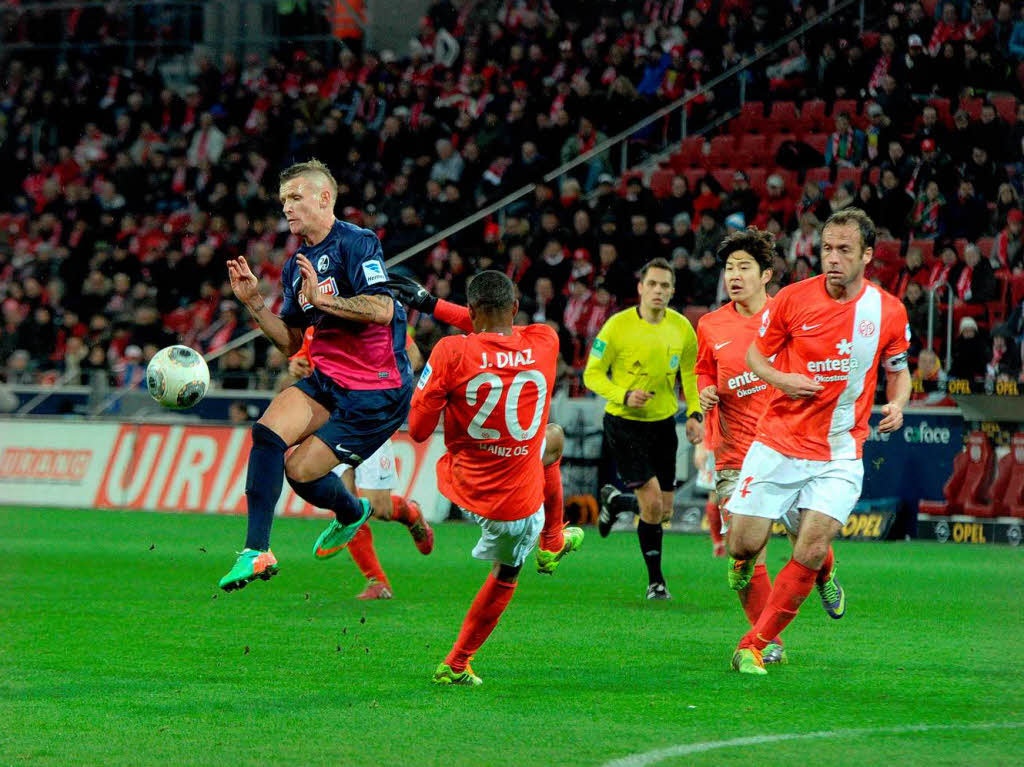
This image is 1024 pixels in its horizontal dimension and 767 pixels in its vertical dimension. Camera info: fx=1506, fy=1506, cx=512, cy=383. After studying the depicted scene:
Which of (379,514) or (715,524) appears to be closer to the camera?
(379,514)

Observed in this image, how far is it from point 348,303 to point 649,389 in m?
3.81

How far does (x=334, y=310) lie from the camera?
7648 millimetres

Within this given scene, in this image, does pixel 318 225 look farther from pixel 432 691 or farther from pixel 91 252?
pixel 91 252

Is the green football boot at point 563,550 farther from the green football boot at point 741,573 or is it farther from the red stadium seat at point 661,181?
the red stadium seat at point 661,181

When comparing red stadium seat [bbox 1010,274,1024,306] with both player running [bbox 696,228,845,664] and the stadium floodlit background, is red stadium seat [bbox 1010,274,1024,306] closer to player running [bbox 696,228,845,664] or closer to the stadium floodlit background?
the stadium floodlit background

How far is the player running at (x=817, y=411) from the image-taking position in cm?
724

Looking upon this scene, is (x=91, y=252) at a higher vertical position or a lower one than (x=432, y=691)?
higher

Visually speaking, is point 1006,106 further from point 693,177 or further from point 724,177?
point 693,177

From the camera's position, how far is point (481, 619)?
6914 mm

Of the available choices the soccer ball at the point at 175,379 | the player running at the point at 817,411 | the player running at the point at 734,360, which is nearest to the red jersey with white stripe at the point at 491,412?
the player running at the point at 817,411

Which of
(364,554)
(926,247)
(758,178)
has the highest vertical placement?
(758,178)

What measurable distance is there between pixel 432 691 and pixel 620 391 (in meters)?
4.50

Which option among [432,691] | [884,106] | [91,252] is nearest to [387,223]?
[91,252]

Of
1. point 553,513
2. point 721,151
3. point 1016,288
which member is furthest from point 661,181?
Answer: point 553,513
